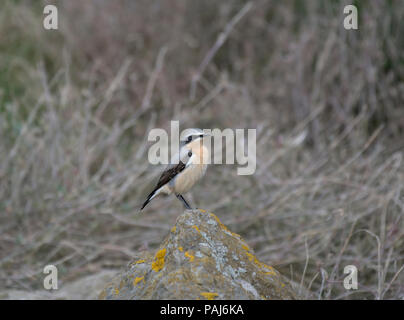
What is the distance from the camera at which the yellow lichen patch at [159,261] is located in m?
3.08

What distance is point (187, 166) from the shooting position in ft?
13.8

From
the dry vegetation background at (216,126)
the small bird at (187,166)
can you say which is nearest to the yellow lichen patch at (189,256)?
the small bird at (187,166)

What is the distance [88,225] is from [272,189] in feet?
6.89

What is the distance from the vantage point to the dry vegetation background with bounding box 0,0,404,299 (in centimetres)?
539

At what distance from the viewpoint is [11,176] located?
5855 mm

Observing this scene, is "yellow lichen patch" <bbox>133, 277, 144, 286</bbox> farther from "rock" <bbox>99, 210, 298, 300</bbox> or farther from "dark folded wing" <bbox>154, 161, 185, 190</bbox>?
"dark folded wing" <bbox>154, 161, 185, 190</bbox>

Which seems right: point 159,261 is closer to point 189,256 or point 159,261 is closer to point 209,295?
point 189,256

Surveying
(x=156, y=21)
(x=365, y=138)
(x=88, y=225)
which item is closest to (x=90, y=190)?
(x=88, y=225)

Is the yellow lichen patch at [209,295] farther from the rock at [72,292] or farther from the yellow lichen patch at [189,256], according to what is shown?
the rock at [72,292]

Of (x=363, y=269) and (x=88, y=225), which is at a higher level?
(x=88, y=225)

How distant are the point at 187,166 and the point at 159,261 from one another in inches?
47.2

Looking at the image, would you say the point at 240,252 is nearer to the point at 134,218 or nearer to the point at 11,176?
the point at 134,218

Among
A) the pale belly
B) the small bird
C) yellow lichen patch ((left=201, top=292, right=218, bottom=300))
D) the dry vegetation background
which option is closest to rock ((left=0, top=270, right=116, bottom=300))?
the dry vegetation background
